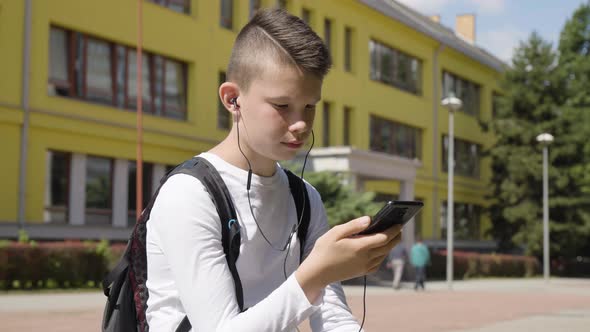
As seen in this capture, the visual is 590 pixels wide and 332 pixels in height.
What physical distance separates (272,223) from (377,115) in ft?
119

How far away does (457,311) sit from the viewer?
1711 centimetres

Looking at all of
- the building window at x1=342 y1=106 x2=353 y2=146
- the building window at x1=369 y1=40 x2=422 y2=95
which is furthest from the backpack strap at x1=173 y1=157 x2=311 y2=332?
the building window at x1=369 y1=40 x2=422 y2=95

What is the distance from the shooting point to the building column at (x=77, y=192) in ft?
78.1

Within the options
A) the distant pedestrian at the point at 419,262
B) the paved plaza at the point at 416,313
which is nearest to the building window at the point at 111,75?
the paved plaza at the point at 416,313

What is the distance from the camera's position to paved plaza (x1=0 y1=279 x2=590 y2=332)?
12750 mm

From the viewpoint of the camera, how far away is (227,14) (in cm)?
3044

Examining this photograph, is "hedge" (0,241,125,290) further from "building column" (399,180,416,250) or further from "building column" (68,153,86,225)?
"building column" (399,180,416,250)

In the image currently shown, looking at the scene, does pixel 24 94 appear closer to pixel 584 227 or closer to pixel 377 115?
pixel 377 115

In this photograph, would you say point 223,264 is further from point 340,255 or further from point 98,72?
point 98,72

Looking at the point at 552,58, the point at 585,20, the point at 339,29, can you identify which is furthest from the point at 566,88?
the point at 339,29

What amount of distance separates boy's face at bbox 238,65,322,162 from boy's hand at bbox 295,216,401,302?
0.31 metres

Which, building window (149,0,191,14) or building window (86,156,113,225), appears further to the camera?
building window (149,0,191,14)

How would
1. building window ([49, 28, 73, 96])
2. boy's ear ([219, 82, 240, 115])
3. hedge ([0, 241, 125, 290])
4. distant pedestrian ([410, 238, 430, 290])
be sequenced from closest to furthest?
boy's ear ([219, 82, 240, 115]) < hedge ([0, 241, 125, 290]) < building window ([49, 28, 73, 96]) < distant pedestrian ([410, 238, 430, 290])

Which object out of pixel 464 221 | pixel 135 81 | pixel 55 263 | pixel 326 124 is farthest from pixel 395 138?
pixel 55 263
